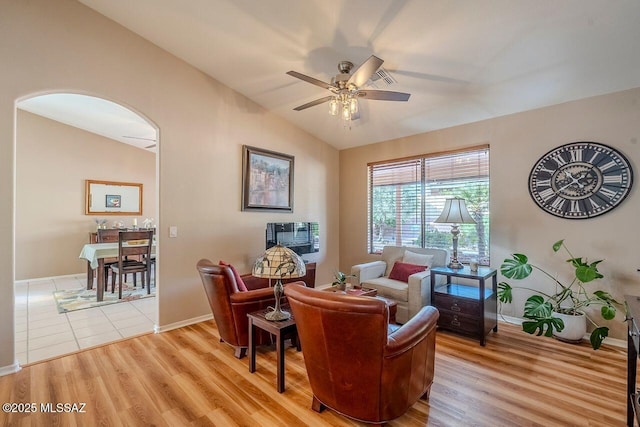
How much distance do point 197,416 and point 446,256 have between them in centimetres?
341

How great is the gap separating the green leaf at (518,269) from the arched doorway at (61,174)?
479 cm

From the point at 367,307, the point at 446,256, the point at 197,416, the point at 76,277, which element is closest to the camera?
the point at 367,307

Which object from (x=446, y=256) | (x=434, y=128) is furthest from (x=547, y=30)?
(x=446, y=256)

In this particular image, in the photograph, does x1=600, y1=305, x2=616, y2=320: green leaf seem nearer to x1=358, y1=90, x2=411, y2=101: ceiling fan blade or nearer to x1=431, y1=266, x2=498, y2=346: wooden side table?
x1=431, y1=266, x2=498, y2=346: wooden side table

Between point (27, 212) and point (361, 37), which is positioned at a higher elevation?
point (361, 37)

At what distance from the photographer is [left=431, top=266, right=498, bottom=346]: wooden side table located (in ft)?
10.2

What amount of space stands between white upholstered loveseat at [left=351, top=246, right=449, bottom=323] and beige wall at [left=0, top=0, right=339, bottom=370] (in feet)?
5.20

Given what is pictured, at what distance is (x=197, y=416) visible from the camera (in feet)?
6.49

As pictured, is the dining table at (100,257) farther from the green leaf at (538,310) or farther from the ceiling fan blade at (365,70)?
the green leaf at (538,310)

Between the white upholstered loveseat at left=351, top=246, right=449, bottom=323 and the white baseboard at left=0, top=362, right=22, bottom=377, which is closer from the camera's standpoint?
the white baseboard at left=0, top=362, right=22, bottom=377

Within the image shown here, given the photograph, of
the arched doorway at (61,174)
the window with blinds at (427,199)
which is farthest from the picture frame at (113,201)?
the window with blinds at (427,199)

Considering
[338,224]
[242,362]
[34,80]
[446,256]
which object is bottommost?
[242,362]

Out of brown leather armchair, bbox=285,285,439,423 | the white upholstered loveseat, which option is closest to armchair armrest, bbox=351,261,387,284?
the white upholstered loveseat

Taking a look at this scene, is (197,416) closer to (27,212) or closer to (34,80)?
(34,80)
